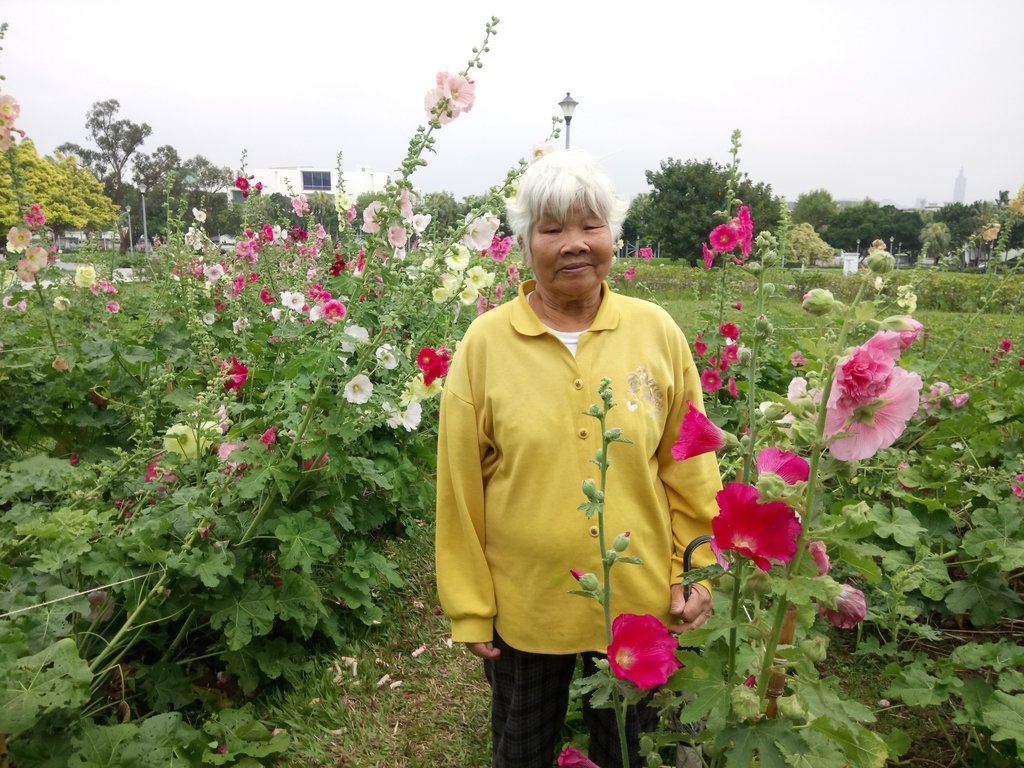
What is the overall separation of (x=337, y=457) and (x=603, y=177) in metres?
1.40

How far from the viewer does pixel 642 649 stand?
1.10 meters

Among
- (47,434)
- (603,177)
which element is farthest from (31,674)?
(47,434)

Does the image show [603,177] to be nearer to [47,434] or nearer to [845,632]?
[845,632]

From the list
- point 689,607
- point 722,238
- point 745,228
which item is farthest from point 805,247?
point 689,607

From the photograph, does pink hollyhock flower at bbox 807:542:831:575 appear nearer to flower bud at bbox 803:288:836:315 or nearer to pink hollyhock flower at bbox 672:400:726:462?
pink hollyhock flower at bbox 672:400:726:462

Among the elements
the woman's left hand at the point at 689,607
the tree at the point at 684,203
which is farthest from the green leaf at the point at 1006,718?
the tree at the point at 684,203

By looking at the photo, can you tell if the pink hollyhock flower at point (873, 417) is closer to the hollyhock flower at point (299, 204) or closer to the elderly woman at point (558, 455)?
the elderly woman at point (558, 455)

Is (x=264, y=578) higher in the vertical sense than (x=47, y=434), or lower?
lower

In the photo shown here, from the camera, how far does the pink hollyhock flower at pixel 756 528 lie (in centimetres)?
90

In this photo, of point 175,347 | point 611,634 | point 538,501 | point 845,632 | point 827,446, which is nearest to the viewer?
point 827,446

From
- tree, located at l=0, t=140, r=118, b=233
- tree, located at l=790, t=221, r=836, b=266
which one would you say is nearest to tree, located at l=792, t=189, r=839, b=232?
tree, located at l=790, t=221, r=836, b=266

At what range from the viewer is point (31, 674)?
1775 millimetres

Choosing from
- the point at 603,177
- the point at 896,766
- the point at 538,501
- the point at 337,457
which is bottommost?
the point at 896,766

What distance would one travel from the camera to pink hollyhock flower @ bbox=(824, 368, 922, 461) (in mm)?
853
